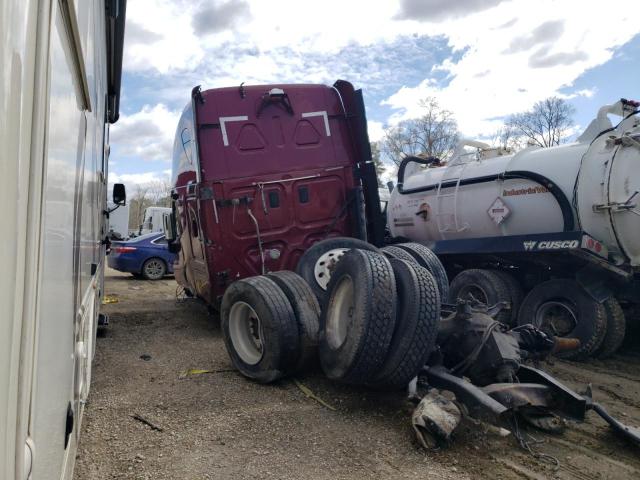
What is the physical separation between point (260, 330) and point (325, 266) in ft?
4.33

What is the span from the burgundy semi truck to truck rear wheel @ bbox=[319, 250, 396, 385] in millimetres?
2595

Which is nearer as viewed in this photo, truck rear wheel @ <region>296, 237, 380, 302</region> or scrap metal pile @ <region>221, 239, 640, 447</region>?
scrap metal pile @ <region>221, 239, 640, 447</region>

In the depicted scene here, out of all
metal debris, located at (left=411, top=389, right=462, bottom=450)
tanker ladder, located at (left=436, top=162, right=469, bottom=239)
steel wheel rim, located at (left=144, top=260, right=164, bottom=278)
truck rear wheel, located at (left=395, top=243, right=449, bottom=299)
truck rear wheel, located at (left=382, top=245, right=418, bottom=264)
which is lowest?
steel wheel rim, located at (left=144, top=260, right=164, bottom=278)

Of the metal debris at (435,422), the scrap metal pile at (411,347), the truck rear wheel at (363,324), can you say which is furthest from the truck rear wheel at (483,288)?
the metal debris at (435,422)

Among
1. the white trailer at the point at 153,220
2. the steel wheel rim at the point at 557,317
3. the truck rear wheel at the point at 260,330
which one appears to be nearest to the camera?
the truck rear wheel at the point at 260,330

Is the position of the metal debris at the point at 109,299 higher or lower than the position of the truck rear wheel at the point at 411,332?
lower

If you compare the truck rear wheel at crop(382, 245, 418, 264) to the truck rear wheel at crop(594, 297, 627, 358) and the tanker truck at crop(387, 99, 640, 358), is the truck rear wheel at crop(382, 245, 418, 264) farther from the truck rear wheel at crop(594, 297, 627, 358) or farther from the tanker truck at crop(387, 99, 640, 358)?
the truck rear wheel at crop(594, 297, 627, 358)

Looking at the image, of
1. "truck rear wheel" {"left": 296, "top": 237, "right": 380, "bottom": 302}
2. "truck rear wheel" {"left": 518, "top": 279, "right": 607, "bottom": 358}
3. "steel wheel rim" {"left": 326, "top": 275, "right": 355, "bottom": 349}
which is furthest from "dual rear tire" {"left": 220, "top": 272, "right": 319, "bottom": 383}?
"truck rear wheel" {"left": 518, "top": 279, "right": 607, "bottom": 358}

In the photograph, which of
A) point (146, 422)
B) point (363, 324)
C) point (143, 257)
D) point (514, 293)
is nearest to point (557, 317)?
point (514, 293)

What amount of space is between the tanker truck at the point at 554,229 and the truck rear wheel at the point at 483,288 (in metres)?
0.02

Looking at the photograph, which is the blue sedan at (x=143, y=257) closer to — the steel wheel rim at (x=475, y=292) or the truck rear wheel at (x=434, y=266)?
the steel wheel rim at (x=475, y=292)

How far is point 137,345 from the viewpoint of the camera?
638cm

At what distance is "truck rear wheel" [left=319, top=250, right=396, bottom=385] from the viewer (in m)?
3.71

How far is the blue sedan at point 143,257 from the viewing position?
1405 cm
